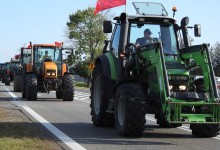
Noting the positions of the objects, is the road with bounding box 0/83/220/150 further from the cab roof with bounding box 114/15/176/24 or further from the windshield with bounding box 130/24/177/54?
the cab roof with bounding box 114/15/176/24

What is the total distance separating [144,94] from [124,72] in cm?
90

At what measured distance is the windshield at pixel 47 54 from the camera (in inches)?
974

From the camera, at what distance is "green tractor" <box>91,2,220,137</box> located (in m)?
9.80

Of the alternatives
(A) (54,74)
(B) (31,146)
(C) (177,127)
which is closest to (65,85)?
(A) (54,74)

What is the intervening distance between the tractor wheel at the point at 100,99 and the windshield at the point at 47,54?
11.8 metres

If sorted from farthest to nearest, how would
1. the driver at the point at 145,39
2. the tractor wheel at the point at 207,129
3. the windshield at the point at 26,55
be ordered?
the windshield at the point at 26,55 < the driver at the point at 145,39 < the tractor wheel at the point at 207,129

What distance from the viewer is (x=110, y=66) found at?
11828 millimetres

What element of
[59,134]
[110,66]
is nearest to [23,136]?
[59,134]

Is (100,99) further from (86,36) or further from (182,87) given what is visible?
(86,36)

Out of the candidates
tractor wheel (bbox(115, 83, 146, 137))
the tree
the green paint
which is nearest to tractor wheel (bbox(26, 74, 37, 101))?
the green paint

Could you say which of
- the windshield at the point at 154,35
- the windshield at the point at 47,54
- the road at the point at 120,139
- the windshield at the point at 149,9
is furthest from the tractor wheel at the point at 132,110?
the windshield at the point at 47,54

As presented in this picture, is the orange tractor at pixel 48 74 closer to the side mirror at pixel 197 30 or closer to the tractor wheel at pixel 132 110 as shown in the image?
the side mirror at pixel 197 30

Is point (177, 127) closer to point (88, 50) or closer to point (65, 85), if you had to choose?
point (65, 85)

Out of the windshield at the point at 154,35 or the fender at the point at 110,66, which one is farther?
the fender at the point at 110,66
